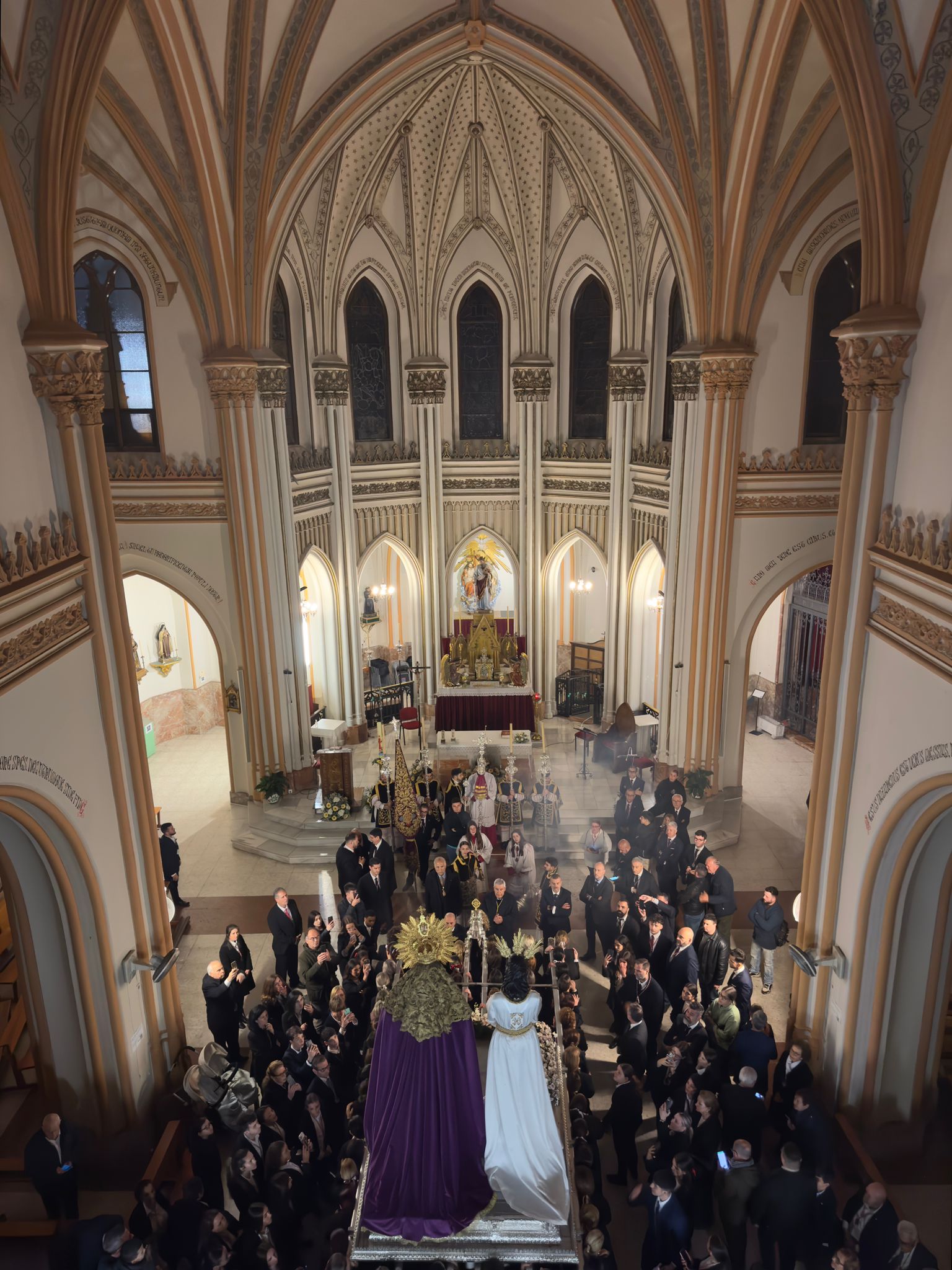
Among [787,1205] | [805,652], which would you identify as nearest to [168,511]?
[787,1205]

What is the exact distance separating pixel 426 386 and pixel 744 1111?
1544cm

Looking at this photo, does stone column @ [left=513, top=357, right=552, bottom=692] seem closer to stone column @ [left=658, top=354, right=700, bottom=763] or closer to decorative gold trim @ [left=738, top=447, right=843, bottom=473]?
stone column @ [left=658, top=354, right=700, bottom=763]

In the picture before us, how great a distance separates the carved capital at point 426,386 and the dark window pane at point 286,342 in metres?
2.86

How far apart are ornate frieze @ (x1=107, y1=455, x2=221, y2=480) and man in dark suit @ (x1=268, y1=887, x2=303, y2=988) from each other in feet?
23.4

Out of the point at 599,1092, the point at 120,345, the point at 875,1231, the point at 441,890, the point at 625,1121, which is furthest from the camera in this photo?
the point at 120,345

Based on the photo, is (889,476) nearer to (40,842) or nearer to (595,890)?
(595,890)

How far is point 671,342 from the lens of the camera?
1739 centimetres

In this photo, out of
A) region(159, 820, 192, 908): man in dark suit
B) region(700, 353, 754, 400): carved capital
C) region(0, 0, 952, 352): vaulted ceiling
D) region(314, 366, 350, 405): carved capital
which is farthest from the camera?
region(314, 366, 350, 405): carved capital

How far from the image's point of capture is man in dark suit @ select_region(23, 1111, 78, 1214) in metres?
7.35

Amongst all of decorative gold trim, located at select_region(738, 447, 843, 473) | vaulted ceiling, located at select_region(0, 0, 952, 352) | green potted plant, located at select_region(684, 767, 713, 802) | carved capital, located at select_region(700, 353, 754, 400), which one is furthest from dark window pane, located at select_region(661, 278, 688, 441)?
green potted plant, located at select_region(684, 767, 713, 802)

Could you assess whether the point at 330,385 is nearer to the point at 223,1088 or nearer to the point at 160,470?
the point at 160,470

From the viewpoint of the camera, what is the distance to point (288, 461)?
611 inches

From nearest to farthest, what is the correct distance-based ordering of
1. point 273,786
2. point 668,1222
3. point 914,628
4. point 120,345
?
1. point 668,1222
2. point 914,628
3. point 120,345
4. point 273,786

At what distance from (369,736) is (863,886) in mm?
12795
